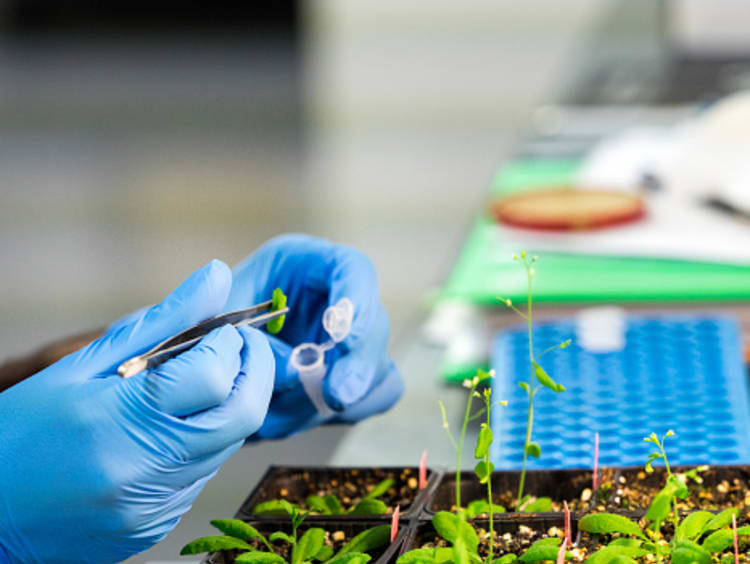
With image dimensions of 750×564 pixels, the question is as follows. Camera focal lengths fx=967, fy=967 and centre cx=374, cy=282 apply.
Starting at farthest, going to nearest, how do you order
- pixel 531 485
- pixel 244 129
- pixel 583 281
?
1. pixel 244 129
2. pixel 583 281
3. pixel 531 485

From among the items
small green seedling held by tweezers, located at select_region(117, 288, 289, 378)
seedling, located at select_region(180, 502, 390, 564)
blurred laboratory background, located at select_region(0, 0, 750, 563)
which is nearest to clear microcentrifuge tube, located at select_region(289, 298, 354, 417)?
small green seedling held by tweezers, located at select_region(117, 288, 289, 378)

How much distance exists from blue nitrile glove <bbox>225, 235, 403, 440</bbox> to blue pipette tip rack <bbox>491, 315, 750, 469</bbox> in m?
0.13

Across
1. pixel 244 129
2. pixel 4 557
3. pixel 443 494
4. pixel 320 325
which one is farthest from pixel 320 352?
pixel 244 129

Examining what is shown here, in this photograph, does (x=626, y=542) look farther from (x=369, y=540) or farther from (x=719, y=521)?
(x=369, y=540)

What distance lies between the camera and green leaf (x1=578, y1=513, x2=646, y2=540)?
63 cm

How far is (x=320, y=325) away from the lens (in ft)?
3.30

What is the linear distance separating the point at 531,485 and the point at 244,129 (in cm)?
503

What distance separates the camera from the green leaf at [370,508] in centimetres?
71

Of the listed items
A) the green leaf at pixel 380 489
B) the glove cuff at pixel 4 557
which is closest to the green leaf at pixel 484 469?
the green leaf at pixel 380 489

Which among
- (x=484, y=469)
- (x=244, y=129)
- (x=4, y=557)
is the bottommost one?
(x=244, y=129)

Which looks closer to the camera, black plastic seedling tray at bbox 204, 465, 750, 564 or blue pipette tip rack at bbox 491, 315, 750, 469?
black plastic seedling tray at bbox 204, 465, 750, 564

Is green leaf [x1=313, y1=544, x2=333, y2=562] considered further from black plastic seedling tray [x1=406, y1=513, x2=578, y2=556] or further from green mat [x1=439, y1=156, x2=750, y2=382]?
green mat [x1=439, y1=156, x2=750, y2=382]

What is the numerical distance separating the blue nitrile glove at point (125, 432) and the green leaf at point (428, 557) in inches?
6.3

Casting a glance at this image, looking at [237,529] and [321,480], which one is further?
[321,480]
